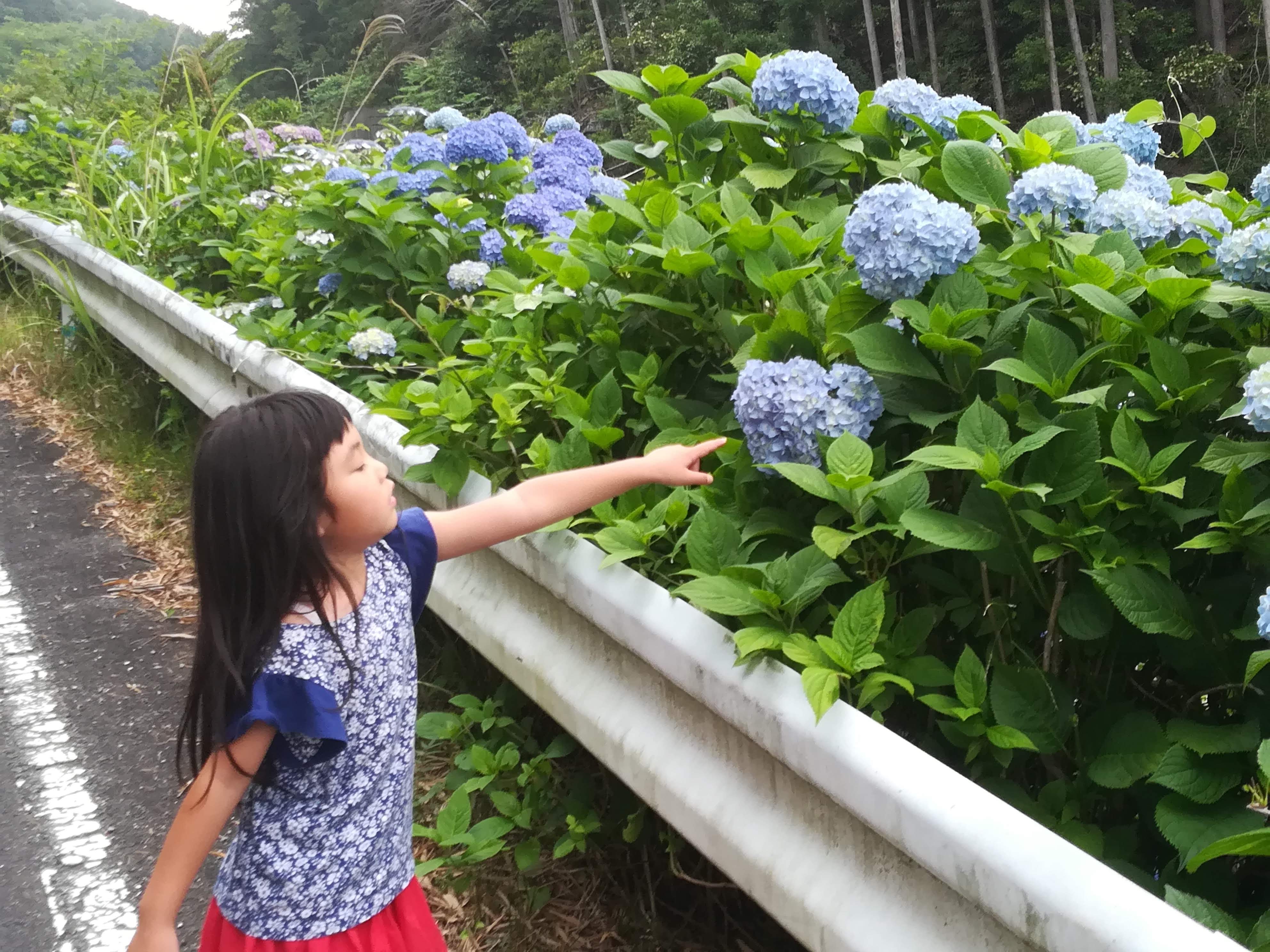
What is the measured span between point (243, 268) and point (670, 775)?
3563 millimetres

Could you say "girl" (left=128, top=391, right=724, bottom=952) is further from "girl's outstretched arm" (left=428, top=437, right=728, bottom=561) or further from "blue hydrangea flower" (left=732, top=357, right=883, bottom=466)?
"blue hydrangea flower" (left=732, top=357, right=883, bottom=466)

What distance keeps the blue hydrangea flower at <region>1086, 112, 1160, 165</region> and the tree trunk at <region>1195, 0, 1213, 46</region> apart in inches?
1274

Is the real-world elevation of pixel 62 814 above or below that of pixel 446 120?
below

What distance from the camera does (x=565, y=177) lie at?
3.69m

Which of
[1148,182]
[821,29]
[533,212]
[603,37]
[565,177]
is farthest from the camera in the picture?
[821,29]

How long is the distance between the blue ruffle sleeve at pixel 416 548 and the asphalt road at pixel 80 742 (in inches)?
36.8

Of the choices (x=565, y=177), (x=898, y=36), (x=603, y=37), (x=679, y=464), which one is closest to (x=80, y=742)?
(x=679, y=464)

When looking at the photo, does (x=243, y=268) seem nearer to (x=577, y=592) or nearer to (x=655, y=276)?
(x=655, y=276)

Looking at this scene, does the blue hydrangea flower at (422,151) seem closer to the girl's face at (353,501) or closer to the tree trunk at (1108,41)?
the girl's face at (353,501)

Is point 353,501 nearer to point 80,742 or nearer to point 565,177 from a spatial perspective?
point 80,742

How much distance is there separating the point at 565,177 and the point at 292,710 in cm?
244

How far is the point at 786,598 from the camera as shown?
65.4 inches

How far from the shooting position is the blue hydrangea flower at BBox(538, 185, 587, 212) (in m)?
3.54

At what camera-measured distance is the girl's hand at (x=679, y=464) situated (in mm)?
1948
